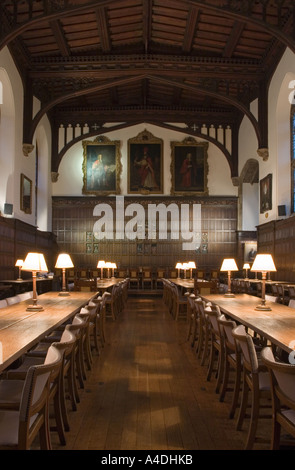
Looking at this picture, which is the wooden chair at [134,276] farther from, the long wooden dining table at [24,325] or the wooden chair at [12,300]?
the long wooden dining table at [24,325]

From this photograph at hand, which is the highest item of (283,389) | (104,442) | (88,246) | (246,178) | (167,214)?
(246,178)

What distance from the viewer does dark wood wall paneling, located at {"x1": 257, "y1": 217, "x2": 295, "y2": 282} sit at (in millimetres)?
12648

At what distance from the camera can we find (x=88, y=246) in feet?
65.8

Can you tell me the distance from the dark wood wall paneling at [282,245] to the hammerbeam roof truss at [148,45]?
3068mm

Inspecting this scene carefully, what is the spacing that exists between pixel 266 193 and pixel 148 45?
6602mm

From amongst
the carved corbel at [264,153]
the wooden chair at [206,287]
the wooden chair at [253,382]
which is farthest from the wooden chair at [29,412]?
the carved corbel at [264,153]

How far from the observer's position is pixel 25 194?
1475cm

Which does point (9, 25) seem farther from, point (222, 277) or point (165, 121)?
point (222, 277)

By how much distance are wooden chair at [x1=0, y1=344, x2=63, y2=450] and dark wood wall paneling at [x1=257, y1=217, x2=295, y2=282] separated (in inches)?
423

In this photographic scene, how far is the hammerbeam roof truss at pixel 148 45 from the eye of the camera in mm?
10875

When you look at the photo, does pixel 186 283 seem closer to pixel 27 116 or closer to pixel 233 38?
pixel 233 38

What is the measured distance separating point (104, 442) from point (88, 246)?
55.2ft

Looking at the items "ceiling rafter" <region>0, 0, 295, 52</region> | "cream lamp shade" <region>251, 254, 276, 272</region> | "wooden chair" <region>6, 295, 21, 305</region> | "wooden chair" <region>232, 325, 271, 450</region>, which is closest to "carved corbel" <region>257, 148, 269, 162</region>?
"ceiling rafter" <region>0, 0, 295, 52</region>
